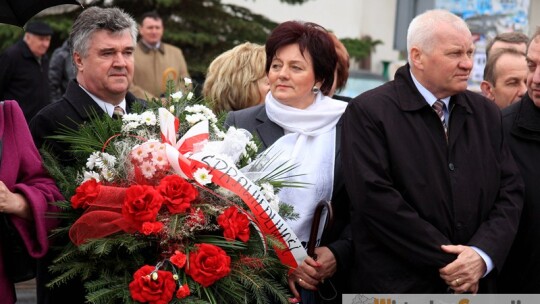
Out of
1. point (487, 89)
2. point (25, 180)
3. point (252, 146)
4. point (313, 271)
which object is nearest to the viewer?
point (25, 180)

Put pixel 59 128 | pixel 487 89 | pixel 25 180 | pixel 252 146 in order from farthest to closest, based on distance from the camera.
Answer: pixel 487 89
pixel 59 128
pixel 252 146
pixel 25 180

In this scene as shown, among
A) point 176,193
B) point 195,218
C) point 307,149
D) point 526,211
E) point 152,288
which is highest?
point 176,193

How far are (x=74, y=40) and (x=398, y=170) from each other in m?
1.89

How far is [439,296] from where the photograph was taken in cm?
485

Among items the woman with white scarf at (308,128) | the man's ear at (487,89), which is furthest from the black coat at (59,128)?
the man's ear at (487,89)

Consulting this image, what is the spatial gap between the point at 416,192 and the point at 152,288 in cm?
144

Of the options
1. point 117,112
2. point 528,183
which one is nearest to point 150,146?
point 117,112

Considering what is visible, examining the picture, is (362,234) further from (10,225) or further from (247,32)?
(247,32)

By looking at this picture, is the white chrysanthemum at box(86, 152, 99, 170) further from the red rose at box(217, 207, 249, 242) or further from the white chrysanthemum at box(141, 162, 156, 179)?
the red rose at box(217, 207, 249, 242)

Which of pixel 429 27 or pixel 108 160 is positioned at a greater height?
pixel 429 27

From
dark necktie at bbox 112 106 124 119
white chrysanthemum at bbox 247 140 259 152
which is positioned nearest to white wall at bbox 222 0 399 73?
dark necktie at bbox 112 106 124 119

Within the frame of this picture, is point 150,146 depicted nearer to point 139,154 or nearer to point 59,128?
point 139,154

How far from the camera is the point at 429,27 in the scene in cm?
504

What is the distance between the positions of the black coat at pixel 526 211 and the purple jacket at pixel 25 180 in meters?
2.46
